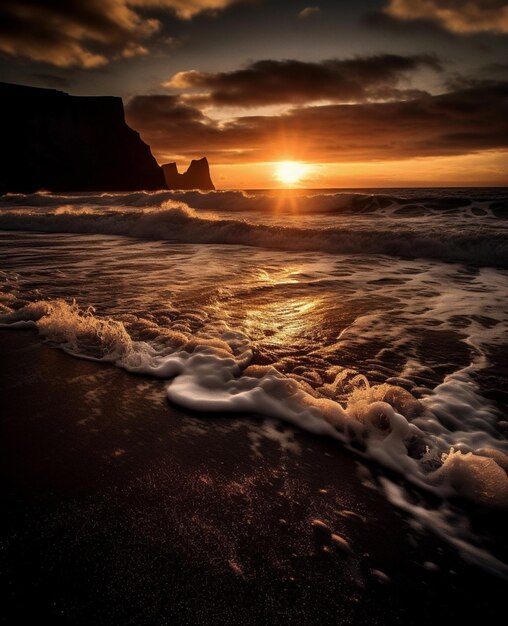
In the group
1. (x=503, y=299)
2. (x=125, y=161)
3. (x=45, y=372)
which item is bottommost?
(x=503, y=299)

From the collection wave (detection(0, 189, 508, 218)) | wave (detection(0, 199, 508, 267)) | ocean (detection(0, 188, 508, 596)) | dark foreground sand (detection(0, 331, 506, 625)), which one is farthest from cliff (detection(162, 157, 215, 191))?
dark foreground sand (detection(0, 331, 506, 625))

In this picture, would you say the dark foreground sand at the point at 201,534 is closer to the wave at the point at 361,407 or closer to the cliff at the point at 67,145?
the wave at the point at 361,407

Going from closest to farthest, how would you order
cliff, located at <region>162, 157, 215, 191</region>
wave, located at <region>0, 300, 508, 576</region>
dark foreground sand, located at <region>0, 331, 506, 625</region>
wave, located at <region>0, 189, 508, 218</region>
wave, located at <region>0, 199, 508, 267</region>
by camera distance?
dark foreground sand, located at <region>0, 331, 506, 625</region>
wave, located at <region>0, 300, 508, 576</region>
wave, located at <region>0, 199, 508, 267</region>
wave, located at <region>0, 189, 508, 218</region>
cliff, located at <region>162, 157, 215, 191</region>

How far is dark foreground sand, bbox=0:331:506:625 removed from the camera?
1.33 meters

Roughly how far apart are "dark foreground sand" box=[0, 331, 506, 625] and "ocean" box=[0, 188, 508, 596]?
0.22 meters

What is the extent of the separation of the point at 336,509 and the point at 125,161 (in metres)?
122

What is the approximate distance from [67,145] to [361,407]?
120 metres

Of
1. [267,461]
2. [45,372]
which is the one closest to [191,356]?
[45,372]

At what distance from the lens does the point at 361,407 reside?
8.27 feet

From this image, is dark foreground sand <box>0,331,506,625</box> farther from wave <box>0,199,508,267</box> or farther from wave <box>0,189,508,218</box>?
wave <box>0,189,508,218</box>

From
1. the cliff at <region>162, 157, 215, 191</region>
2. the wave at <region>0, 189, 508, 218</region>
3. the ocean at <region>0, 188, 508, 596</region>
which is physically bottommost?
the ocean at <region>0, 188, 508, 596</region>

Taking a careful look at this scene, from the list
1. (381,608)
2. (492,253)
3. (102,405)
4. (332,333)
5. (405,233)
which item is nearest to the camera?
(381,608)

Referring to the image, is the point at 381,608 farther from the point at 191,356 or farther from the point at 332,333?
the point at 332,333

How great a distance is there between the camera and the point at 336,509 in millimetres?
1804
